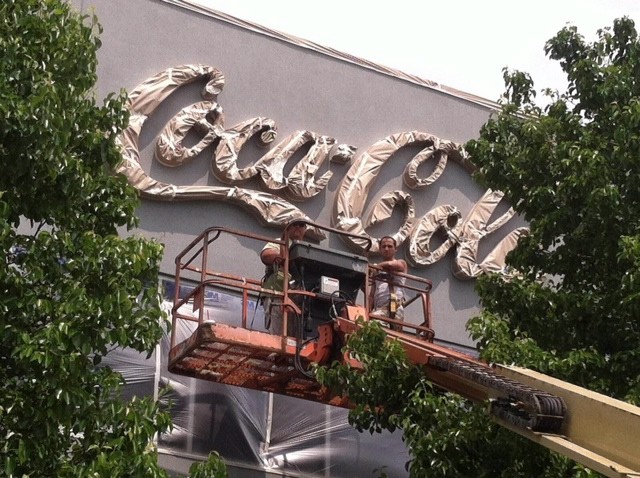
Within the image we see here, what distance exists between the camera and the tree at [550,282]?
11289mm

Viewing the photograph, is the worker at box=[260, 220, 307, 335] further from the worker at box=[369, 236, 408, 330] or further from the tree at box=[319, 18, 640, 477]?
the tree at box=[319, 18, 640, 477]

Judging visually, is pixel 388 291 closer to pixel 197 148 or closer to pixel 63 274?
pixel 197 148

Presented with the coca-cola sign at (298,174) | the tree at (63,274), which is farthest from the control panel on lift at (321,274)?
the tree at (63,274)

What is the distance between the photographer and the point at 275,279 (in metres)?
14.9

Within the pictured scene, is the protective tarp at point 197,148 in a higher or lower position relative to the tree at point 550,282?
higher

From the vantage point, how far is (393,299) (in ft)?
51.2

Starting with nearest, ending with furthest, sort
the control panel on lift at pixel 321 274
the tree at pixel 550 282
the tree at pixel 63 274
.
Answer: the tree at pixel 63 274
the tree at pixel 550 282
the control panel on lift at pixel 321 274

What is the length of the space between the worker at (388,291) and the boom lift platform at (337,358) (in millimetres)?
126

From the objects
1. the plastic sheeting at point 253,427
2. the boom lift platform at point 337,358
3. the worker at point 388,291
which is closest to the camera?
the boom lift platform at point 337,358

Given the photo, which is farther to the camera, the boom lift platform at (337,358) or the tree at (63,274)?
the tree at (63,274)

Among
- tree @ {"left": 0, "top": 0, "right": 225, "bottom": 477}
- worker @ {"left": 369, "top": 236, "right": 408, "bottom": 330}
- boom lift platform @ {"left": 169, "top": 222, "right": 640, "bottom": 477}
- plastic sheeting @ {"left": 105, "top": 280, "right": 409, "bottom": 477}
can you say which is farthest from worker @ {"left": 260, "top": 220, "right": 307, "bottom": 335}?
tree @ {"left": 0, "top": 0, "right": 225, "bottom": 477}

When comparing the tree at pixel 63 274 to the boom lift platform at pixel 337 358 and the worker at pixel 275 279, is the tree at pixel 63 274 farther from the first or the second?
the worker at pixel 275 279

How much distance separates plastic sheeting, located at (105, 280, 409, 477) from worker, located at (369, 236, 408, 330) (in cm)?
150

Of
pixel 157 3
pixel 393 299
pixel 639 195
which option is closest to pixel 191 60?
pixel 157 3
